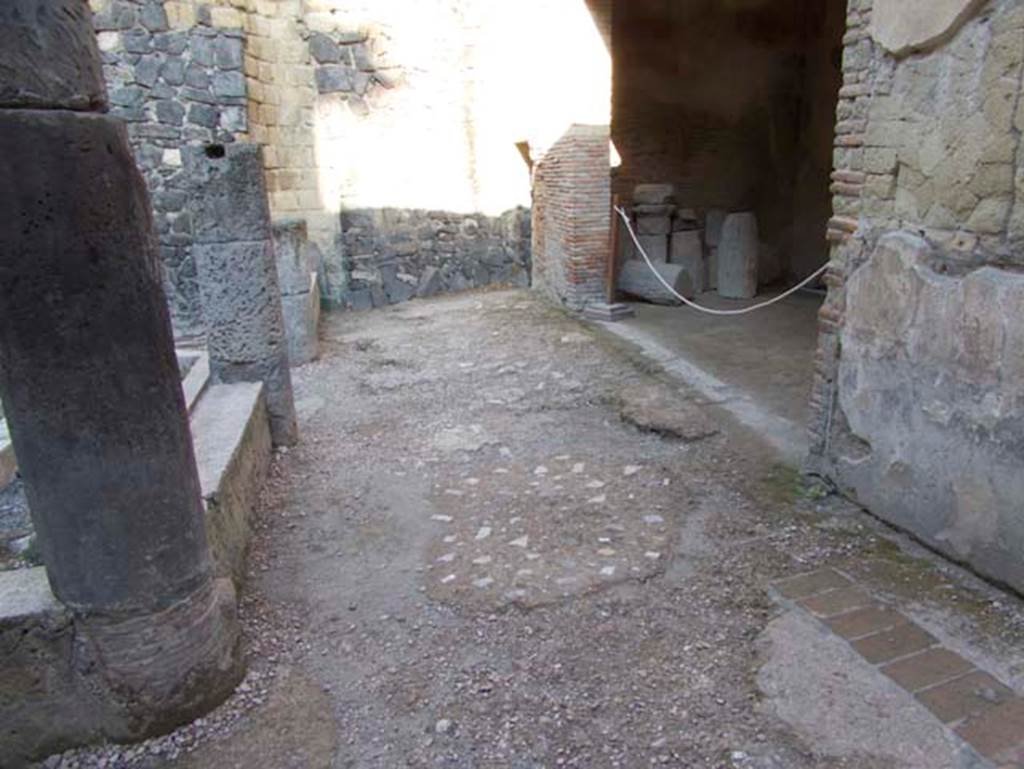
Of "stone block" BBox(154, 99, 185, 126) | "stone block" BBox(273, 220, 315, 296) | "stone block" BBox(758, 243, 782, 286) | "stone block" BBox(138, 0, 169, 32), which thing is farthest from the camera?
"stone block" BBox(758, 243, 782, 286)

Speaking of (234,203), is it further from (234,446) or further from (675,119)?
(675,119)

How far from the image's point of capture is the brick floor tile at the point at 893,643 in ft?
8.46

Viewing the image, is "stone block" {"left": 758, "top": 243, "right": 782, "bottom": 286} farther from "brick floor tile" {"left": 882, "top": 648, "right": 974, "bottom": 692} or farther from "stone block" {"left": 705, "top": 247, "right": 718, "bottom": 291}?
"brick floor tile" {"left": 882, "top": 648, "right": 974, "bottom": 692}

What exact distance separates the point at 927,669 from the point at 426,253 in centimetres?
850

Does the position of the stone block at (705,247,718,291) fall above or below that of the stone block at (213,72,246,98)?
below

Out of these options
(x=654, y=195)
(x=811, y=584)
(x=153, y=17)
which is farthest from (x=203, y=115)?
(x=811, y=584)

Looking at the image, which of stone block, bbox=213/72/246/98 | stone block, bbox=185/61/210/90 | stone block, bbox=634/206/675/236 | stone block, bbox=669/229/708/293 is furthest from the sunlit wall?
stone block, bbox=669/229/708/293

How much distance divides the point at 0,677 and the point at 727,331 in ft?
21.2

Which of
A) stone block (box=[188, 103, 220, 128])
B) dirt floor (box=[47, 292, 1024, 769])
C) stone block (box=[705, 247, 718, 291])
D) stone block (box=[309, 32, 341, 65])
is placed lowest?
dirt floor (box=[47, 292, 1024, 769])

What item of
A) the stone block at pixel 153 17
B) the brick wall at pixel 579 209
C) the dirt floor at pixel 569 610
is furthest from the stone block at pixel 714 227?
the stone block at pixel 153 17

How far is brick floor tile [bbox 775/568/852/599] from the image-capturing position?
118 inches

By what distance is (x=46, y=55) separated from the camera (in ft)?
6.20

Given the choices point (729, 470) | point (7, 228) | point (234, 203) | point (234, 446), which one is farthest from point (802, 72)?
point (7, 228)

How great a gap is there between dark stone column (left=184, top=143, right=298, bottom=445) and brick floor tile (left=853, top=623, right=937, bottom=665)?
3521 millimetres
